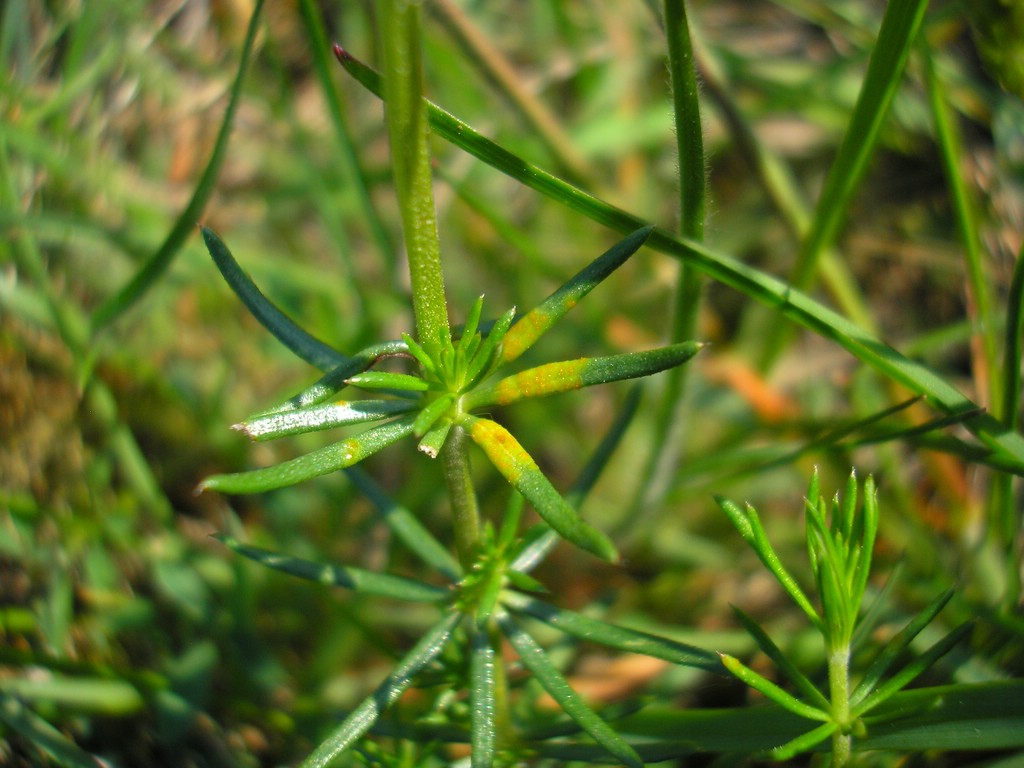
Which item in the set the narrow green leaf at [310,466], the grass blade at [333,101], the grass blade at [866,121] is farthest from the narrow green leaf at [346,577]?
the grass blade at [866,121]

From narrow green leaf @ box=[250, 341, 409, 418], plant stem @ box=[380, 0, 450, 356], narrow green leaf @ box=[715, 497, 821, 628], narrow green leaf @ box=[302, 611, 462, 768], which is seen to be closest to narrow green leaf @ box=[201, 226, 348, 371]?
narrow green leaf @ box=[250, 341, 409, 418]

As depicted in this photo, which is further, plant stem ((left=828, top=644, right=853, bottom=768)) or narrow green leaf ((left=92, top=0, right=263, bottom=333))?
narrow green leaf ((left=92, top=0, right=263, bottom=333))

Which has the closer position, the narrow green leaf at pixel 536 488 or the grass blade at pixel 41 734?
the narrow green leaf at pixel 536 488

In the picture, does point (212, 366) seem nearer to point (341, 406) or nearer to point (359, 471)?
point (359, 471)

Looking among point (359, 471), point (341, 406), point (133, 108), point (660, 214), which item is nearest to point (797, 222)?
point (660, 214)

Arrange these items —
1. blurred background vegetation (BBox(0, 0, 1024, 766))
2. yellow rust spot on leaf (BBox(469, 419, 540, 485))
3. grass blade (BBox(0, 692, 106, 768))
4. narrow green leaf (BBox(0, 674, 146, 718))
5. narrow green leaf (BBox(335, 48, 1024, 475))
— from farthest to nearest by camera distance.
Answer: blurred background vegetation (BBox(0, 0, 1024, 766)) → narrow green leaf (BBox(0, 674, 146, 718)) → grass blade (BBox(0, 692, 106, 768)) → narrow green leaf (BBox(335, 48, 1024, 475)) → yellow rust spot on leaf (BBox(469, 419, 540, 485))

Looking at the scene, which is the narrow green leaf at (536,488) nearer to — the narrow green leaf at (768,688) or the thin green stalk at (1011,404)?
the narrow green leaf at (768,688)

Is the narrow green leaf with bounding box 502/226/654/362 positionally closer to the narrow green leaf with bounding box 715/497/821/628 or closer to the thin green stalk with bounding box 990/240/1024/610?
the narrow green leaf with bounding box 715/497/821/628
